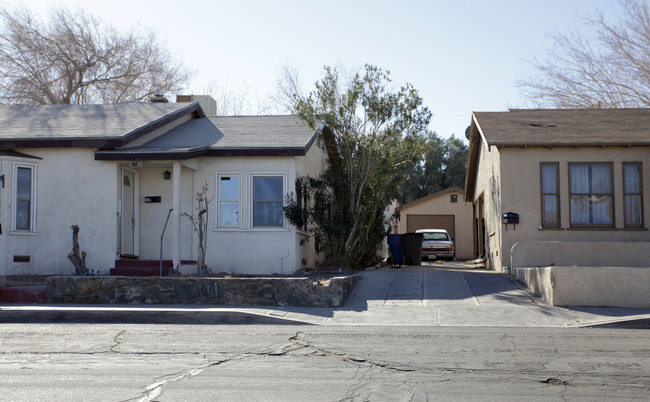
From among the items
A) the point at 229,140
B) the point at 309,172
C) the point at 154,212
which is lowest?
the point at 154,212

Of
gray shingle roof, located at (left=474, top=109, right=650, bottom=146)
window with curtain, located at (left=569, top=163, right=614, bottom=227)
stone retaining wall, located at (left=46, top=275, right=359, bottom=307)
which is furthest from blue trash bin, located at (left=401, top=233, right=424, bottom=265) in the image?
stone retaining wall, located at (left=46, top=275, right=359, bottom=307)

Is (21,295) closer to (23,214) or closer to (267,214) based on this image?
(23,214)

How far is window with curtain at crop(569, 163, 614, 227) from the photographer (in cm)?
1803

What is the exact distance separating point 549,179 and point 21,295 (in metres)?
13.1

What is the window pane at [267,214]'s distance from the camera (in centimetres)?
1772

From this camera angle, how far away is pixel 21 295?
13633 mm

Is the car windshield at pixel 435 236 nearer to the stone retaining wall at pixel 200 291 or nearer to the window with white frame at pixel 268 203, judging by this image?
the window with white frame at pixel 268 203

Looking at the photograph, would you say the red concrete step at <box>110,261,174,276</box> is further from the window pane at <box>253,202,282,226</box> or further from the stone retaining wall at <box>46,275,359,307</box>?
the stone retaining wall at <box>46,275,359,307</box>

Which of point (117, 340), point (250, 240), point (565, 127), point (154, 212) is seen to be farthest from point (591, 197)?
point (117, 340)

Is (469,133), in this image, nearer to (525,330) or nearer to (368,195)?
(368,195)

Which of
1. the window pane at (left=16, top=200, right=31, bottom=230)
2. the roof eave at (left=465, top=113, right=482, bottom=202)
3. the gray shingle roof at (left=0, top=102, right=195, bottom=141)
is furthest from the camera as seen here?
the roof eave at (left=465, top=113, right=482, bottom=202)

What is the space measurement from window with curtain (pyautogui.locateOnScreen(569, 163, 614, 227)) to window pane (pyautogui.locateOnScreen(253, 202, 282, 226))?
7719mm

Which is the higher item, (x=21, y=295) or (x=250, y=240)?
(x=250, y=240)

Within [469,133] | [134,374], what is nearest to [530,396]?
[134,374]
